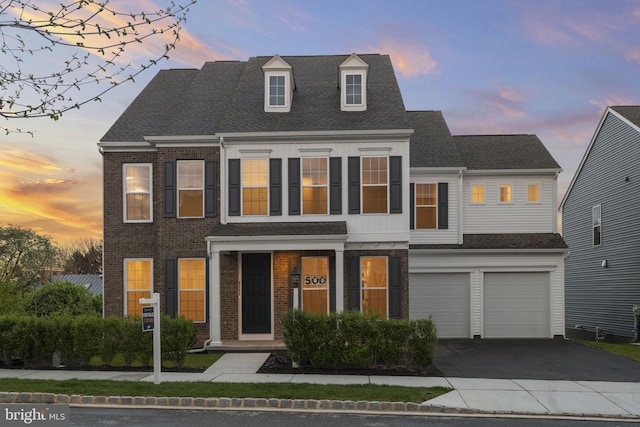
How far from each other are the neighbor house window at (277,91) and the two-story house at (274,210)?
33mm

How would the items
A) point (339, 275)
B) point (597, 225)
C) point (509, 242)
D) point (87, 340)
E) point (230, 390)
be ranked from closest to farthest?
point (230, 390) → point (87, 340) → point (339, 275) → point (509, 242) → point (597, 225)

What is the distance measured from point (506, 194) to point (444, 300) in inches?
178

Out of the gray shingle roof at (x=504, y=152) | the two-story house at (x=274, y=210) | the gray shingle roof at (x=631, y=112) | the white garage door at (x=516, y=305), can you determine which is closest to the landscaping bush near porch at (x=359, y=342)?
the two-story house at (x=274, y=210)

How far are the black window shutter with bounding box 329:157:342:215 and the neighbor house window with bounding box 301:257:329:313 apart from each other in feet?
5.18

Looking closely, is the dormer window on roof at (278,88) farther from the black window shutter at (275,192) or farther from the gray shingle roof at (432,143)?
the gray shingle roof at (432,143)

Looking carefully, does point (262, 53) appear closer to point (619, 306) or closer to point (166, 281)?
point (166, 281)

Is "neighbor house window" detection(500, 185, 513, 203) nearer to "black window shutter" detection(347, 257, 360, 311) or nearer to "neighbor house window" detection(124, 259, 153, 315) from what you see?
"black window shutter" detection(347, 257, 360, 311)

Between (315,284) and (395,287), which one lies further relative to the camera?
(315,284)

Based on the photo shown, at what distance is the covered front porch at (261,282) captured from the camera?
53.4 feet

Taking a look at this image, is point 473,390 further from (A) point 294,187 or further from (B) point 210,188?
(B) point 210,188

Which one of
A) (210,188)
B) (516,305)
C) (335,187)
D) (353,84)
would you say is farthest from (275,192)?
(516,305)

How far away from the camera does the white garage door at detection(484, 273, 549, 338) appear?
20.0 m

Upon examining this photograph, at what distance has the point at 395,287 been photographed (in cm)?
1678

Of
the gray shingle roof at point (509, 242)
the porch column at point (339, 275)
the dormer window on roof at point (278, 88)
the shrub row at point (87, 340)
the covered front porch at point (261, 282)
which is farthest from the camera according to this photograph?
the gray shingle roof at point (509, 242)
